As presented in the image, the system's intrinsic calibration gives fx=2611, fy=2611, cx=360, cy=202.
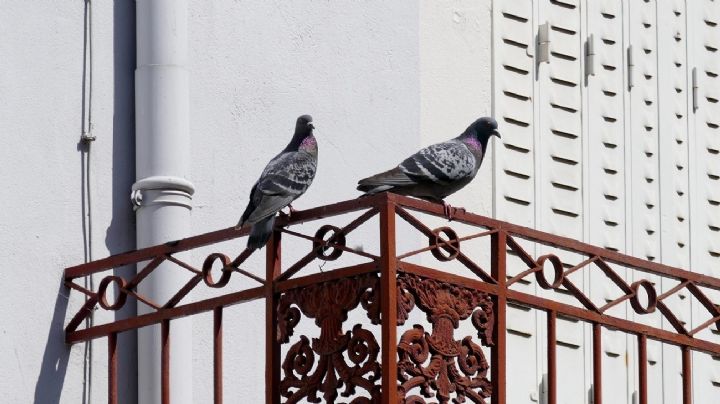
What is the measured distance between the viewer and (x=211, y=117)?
37.2 feet

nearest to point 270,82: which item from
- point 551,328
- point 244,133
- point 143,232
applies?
point 244,133

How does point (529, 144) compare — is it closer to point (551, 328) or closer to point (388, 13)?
point (388, 13)

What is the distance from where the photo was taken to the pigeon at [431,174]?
10.4 metres

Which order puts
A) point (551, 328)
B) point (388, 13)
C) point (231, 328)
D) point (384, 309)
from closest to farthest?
point (384, 309) < point (551, 328) < point (231, 328) < point (388, 13)

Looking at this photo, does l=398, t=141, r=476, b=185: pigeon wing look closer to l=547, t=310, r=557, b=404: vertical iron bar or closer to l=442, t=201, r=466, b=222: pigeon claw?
l=442, t=201, r=466, b=222: pigeon claw

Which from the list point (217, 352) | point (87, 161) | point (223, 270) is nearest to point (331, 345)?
point (217, 352)

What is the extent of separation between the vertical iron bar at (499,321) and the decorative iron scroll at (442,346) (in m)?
0.03

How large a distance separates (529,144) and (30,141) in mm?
2988

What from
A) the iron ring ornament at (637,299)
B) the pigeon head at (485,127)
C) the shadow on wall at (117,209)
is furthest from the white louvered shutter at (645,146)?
the shadow on wall at (117,209)

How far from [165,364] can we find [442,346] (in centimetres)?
128

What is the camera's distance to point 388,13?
12.2 m

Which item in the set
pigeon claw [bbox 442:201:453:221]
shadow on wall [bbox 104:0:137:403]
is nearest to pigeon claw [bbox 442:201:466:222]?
pigeon claw [bbox 442:201:453:221]

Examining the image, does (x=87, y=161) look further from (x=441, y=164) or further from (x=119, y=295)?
(x=441, y=164)

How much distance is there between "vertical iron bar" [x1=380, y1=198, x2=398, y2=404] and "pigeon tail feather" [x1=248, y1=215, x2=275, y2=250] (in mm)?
615
